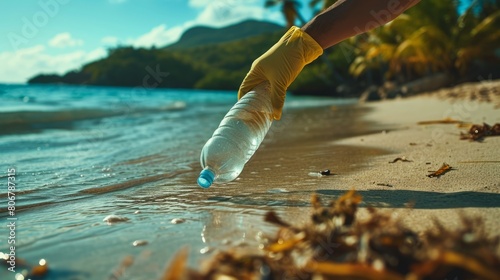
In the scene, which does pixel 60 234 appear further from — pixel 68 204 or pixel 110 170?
pixel 110 170

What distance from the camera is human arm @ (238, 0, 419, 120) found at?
5.98ft

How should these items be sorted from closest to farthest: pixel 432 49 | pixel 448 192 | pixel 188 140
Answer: pixel 448 192 → pixel 188 140 → pixel 432 49

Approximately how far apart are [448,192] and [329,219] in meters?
0.96

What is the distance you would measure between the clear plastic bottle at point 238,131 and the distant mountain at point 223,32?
497ft

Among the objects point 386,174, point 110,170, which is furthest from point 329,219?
point 110,170

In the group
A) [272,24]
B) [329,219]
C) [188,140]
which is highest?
[272,24]

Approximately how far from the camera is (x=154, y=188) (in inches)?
100.0

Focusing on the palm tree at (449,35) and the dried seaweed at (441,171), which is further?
the palm tree at (449,35)

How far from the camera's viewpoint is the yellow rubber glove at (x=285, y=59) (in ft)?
6.39

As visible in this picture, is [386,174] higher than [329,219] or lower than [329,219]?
lower

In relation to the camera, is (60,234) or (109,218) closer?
(60,234)

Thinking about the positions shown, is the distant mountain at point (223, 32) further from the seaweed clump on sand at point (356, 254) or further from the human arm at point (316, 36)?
the seaweed clump on sand at point (356, 254)

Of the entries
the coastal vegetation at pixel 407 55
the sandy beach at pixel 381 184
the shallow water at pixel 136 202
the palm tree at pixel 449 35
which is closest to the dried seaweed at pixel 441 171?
the sandy beach at pixel 381 184

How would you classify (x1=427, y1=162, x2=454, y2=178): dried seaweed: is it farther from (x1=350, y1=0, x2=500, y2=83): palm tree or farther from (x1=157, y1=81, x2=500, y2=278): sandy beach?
(x1=350, y1=0, x2=500, y2=83): palm tree
